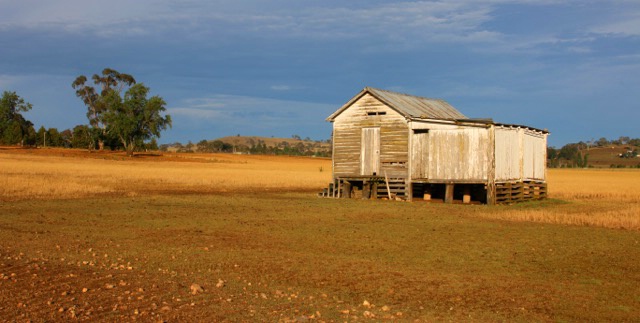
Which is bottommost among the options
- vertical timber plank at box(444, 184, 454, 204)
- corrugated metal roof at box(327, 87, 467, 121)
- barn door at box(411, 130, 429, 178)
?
vertical timber plank at box(444, 184, 454, 204)

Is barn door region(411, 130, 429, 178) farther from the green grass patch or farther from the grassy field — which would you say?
the green grass patch

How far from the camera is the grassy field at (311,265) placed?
912 centimetres

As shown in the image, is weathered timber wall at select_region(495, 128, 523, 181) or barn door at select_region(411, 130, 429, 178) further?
barn door at select_region(411, 130, 429, 178)

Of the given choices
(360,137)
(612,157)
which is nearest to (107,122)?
(360,137)

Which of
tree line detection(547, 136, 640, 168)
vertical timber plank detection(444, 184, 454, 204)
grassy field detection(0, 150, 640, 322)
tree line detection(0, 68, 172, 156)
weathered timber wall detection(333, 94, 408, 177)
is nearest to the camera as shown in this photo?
grassy field detection(0, 150, 640, 322)

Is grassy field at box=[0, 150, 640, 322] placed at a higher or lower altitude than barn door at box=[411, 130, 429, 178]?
lower

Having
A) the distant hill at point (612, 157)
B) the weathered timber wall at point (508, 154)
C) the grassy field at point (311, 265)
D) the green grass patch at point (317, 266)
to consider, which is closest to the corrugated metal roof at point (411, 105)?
the weathered timber wall at point (508, 154)

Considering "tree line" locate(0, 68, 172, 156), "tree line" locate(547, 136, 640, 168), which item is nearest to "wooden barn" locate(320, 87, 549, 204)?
"tree line" locate(0, 68, 172, 156)

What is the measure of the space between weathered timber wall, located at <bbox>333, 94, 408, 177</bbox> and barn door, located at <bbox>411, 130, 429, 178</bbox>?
39cm

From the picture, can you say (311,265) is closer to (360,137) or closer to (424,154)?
(424,154)

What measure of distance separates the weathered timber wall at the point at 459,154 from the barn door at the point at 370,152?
2.87 meters

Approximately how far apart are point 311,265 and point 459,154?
20079 mm

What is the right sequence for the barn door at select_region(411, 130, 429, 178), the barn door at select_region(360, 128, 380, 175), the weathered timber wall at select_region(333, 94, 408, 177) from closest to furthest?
the barn door at select_region(411, 130, 429, 178) → the weathered timber wall at select_region(333, 94, 408, 177) → the barn door at select_region(360, 128, 380, 175)

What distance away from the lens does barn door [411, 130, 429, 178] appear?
32312 millimetres
